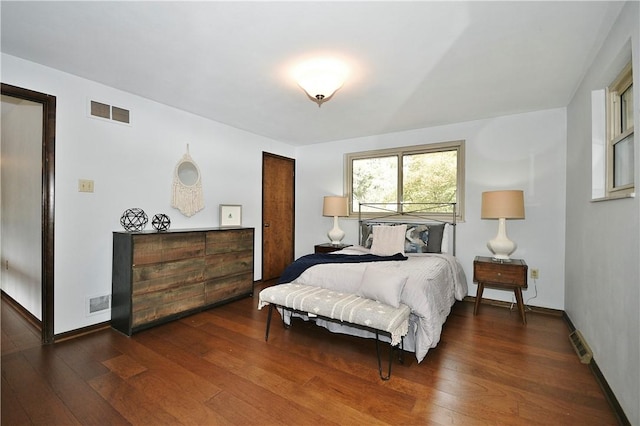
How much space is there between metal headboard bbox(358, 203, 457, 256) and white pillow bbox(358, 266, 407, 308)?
205 centimetres

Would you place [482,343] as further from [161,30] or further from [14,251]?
[14,251]

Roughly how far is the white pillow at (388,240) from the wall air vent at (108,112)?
10.2ft

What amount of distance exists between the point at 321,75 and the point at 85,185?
7.86 feet

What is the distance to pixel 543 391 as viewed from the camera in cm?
189

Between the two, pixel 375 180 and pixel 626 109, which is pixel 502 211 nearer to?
pixel 626 109

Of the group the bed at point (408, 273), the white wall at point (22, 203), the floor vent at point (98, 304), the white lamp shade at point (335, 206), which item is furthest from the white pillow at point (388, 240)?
the white wall at point (22, 203)

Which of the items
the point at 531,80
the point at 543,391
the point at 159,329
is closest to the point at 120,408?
the point at 159,329

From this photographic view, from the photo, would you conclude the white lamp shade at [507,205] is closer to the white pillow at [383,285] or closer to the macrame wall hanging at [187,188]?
the white pillow at [383,285]

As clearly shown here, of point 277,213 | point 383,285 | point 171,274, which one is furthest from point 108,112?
point 383,285

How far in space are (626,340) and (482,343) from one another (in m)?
1.09

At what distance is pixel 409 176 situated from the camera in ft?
14.3

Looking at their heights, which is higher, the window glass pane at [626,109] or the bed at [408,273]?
the window glass pane at [626,109]

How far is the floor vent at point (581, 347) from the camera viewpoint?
2217 mm

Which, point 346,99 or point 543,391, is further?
point 346,99
